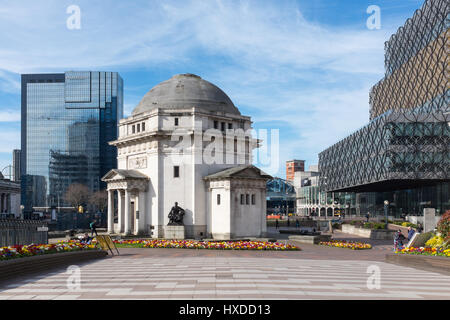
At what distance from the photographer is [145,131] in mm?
57969

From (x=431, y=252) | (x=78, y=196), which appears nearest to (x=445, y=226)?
(x=431, y=252)

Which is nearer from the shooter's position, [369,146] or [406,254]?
[406,254]

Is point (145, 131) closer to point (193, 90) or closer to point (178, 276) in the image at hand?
point (193, 90)

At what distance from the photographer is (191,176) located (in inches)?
2212

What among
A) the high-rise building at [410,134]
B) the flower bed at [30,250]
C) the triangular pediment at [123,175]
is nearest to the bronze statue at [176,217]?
the triangular pediment at [123,175]

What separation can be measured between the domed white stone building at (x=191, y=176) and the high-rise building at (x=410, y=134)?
4054 centimetres

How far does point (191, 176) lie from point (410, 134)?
48146 mm

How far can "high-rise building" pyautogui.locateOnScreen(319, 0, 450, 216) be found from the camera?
86.2 meters

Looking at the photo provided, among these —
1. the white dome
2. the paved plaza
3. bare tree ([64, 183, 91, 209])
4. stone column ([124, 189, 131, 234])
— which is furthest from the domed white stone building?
bare tree ([64, 183, 91, 209])

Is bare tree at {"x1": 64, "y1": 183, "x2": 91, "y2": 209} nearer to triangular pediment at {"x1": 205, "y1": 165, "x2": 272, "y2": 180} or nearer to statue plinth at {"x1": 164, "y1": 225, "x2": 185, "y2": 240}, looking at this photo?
statue plinth at {"x1": 164, "y1": 225, "x2": 185, "y2": 240}

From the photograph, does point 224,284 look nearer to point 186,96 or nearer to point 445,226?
point 445,226

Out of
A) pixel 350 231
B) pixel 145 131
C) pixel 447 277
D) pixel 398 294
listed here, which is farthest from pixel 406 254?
pixel 350 231

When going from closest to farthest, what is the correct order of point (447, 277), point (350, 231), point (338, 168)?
1. point (447, 277)
2. point (350, 231)
3. point (338, 168)
